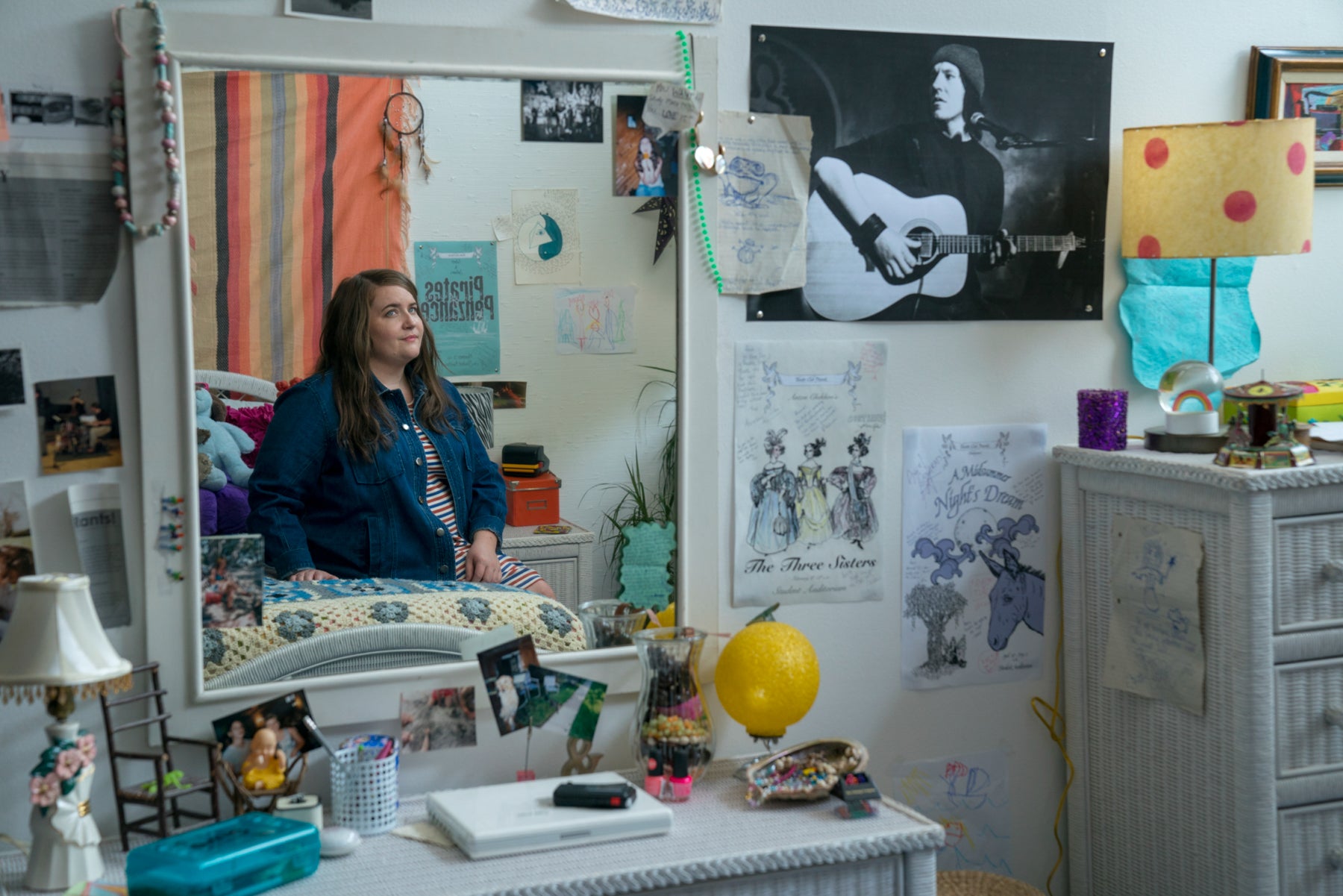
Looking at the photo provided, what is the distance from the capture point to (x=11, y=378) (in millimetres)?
1381

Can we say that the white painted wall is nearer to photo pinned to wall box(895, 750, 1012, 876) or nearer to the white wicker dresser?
photo pinned to wall box(895, 750, 1012, 876)

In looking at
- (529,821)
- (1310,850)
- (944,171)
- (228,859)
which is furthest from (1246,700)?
(228,859)

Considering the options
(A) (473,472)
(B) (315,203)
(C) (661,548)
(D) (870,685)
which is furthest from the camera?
(D) (870,685)

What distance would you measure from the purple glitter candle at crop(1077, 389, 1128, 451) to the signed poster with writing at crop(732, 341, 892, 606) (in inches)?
11.8

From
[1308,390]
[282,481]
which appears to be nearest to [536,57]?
[282,481]

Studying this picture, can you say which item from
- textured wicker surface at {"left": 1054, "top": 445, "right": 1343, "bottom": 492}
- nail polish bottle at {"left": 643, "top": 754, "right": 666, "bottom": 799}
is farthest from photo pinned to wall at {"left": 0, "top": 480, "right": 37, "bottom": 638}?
textured wicker surface at {"left": 1054, "top": 445, "right": 1343, "bottom": 492}

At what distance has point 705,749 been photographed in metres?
1.58

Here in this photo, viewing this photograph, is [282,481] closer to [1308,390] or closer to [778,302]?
[778,302]

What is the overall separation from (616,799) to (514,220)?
71cm

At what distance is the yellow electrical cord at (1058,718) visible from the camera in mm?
1897

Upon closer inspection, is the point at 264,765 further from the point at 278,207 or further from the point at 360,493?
the point at 278,207

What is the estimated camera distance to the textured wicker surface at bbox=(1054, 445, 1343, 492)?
5.12ft

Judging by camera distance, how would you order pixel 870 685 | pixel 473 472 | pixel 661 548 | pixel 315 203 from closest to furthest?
pixel 315 203, pixel 473 472, pixel 661 548, pixel 870 685

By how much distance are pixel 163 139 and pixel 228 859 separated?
0.78 m
